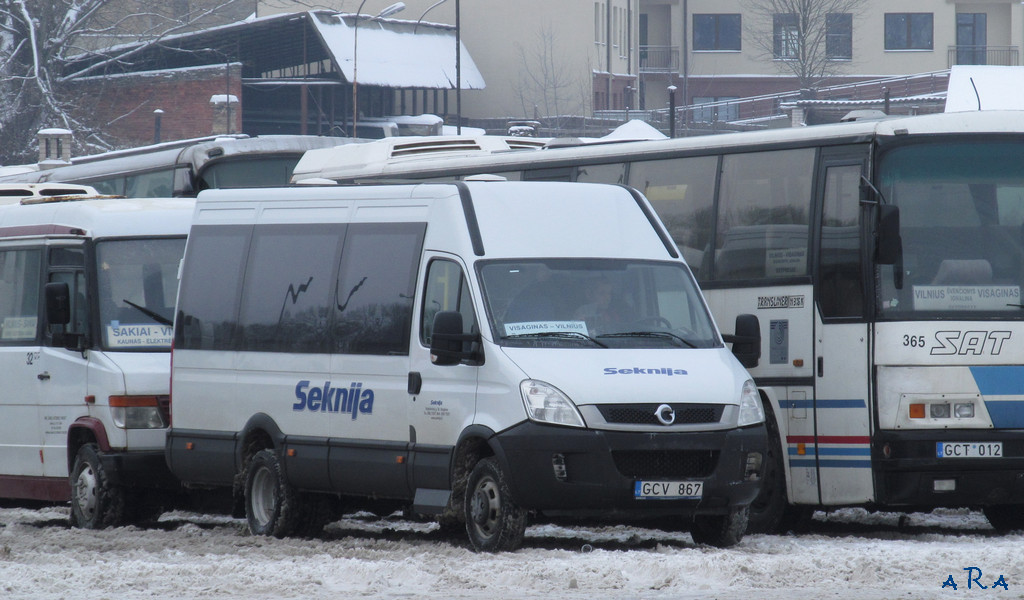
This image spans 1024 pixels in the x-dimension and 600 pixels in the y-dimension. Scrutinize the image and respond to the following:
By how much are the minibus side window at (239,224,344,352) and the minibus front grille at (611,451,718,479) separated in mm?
2812

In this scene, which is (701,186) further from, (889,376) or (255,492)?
(255,492)

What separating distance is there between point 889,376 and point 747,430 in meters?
1.68

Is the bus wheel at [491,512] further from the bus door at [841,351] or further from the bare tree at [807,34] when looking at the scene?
the bare tree at [807,34]

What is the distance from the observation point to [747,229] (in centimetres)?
1348

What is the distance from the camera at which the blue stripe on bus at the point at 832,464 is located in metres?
12.2

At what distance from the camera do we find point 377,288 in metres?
12.0

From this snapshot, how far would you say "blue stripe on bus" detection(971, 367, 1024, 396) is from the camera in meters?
12.0

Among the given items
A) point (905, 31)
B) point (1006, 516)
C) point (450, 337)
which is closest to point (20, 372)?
point (450, 337)

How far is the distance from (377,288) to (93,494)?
11.3 feet

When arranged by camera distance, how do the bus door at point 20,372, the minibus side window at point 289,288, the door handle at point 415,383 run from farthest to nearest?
the bus door at point 20,372, the minibus side window at point 289,288, the door handle at point 415,383

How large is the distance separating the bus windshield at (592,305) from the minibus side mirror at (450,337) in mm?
216

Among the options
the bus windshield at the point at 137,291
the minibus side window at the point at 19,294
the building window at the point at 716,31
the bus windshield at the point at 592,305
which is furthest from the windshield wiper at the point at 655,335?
the building window at the point at 716,31

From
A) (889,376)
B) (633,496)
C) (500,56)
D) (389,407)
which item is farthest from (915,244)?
(500,56)

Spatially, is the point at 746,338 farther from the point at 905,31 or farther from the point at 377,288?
the point at 905,31
